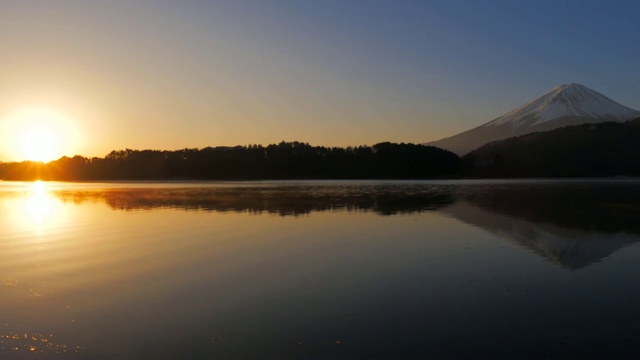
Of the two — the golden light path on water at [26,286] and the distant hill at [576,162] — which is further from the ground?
the distant hill at [576,162]

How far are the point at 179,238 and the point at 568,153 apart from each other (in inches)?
7733

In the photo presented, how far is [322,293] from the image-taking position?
43.4ft

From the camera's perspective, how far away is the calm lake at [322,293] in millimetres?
9367

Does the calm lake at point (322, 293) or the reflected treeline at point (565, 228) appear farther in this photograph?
the reflected treeline at point (565, 228)

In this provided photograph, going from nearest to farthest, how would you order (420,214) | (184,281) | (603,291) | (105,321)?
(105,321), (603,291), (184,281), (420,214)

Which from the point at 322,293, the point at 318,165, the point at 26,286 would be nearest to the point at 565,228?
the point at 322,293

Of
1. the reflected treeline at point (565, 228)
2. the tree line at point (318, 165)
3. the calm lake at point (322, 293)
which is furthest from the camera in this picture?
the tree line at point (318, 165)

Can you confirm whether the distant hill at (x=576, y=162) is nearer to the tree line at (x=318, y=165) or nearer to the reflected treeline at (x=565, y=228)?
the tree line at (x=318, y=165)

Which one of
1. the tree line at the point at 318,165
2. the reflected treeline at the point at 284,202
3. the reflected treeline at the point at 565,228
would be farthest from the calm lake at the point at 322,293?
the tree line at the point at 318,165

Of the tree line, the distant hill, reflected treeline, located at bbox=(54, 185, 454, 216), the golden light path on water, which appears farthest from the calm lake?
the distant hill

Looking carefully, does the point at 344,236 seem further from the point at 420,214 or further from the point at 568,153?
the point at 568,153

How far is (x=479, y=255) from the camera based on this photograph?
18.6 m

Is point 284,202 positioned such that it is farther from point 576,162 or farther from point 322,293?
point 576,162

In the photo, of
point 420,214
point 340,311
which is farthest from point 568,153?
point 340,311
